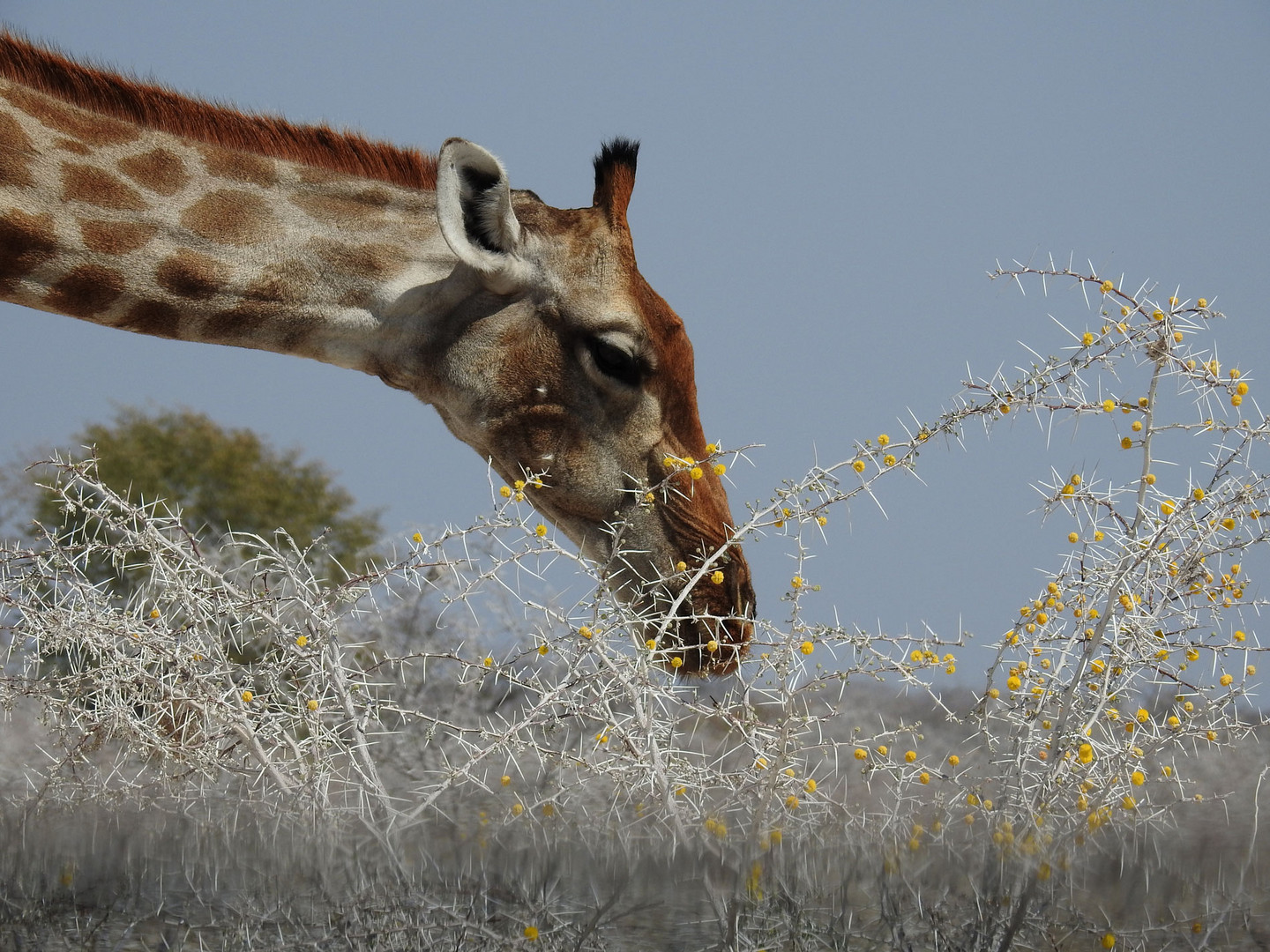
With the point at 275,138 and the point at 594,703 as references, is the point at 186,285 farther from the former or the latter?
the point at 594,703

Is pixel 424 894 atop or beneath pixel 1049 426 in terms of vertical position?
beneath

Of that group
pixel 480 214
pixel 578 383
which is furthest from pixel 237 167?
pixel 578 383

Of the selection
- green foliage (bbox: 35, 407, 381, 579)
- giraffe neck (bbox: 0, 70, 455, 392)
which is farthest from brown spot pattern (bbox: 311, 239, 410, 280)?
green foliage (bbox: 35, 407, 381, 579)

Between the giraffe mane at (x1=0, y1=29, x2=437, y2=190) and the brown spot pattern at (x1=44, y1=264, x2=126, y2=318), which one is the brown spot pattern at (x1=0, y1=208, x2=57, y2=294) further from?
the giraffe mane at (x1=0, y1=29, x2=437, y2=190)

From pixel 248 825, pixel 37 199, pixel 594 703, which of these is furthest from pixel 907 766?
pixel 37 199

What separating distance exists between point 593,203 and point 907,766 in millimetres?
2173

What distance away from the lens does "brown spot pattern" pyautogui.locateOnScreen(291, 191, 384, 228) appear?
134 inches

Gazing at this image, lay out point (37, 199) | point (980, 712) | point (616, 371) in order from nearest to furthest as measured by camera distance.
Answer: point (980, 712) → point (37, 199) → point (616, 371)

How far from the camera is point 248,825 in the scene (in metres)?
1.55

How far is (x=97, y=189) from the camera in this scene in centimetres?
311

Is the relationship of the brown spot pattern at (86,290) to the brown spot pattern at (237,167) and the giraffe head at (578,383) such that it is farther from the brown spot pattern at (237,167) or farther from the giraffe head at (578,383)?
the giraffe head at (578,383)

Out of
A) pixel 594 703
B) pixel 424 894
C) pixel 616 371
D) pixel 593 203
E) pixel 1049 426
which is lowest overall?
pixel 424 894

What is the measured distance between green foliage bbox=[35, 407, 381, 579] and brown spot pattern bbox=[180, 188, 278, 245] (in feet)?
14.4

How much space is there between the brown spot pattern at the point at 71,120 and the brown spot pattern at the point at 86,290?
16.6 inches
